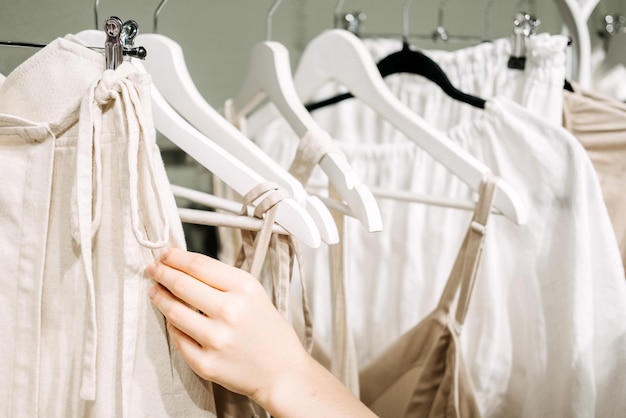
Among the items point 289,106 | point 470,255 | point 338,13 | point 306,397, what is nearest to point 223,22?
point 338,13

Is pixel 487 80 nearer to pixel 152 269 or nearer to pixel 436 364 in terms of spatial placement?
pixel 436 364

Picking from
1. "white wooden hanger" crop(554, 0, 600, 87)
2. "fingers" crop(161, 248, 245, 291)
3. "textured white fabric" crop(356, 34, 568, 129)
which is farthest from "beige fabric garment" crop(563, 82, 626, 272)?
"fingers" crop(161, 248, 245, 291)

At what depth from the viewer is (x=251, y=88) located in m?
0.82

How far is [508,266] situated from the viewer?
86cm

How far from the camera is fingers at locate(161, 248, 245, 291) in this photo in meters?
0.52

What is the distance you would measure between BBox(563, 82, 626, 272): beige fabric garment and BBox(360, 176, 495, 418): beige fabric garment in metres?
0.22

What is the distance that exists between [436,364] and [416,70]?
15.3 inches

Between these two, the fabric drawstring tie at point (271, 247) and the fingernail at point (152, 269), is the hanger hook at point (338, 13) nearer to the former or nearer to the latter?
the fabric drawstring tie at point (271, 247)

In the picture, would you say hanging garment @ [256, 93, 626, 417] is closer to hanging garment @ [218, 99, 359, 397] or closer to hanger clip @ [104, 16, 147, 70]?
hanging garment @ [218, 99, 359, 397]

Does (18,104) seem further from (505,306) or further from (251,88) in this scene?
(505,306)

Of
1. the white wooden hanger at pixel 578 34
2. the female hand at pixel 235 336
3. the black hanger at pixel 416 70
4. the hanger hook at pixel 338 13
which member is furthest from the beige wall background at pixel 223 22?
the female hand at pixel 235 336

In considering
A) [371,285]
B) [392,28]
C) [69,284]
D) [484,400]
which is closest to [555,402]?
[484,400]

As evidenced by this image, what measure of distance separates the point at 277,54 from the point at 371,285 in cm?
38

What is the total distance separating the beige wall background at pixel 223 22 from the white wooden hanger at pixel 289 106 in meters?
0.11
